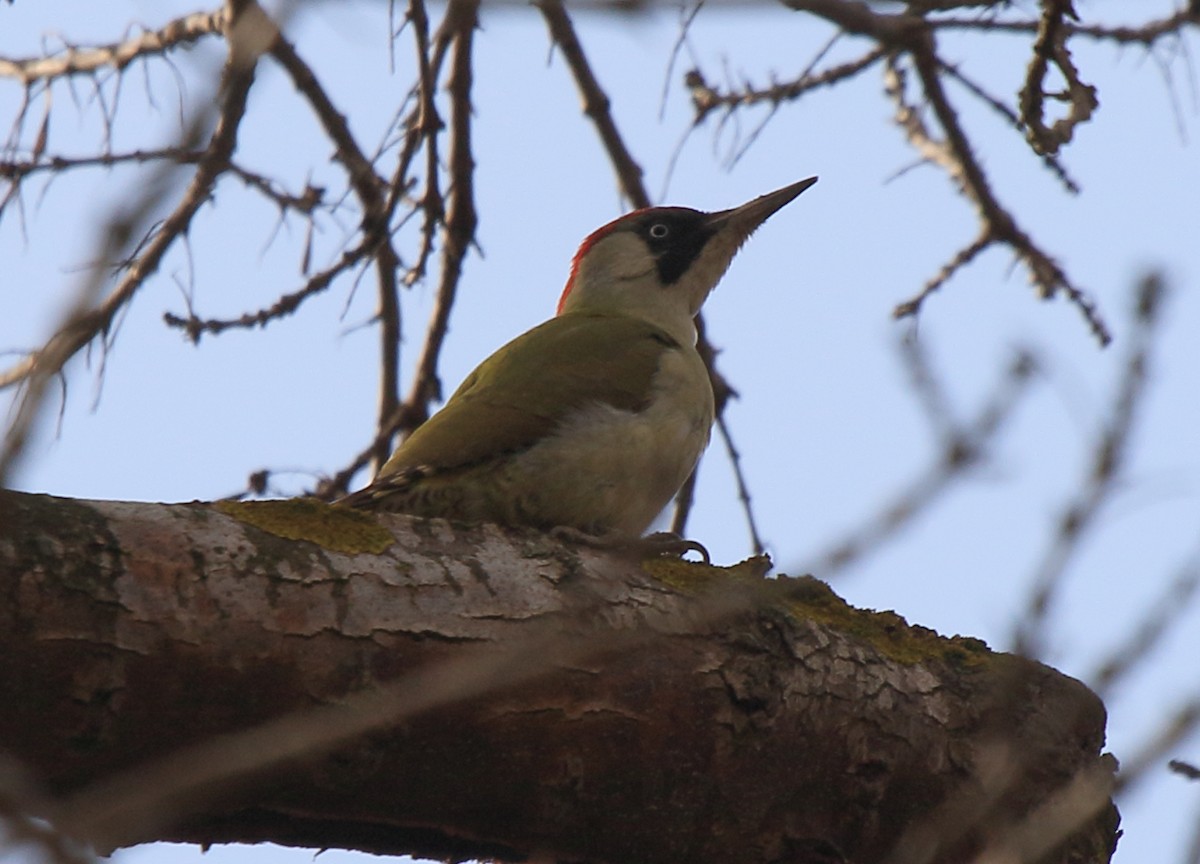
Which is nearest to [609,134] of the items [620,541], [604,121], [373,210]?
[604,121]

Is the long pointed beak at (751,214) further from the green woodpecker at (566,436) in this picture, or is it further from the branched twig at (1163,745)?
the branched twig at (1163,745)

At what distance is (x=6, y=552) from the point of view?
108 inches

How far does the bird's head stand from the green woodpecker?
2.33 ft

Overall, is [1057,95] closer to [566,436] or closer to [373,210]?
[566,436]

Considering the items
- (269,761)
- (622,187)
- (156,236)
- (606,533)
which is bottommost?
(269,761)

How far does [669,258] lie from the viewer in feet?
21.0

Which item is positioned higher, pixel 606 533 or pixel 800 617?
pixel 606 533

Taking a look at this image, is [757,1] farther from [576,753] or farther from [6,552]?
[576,753]

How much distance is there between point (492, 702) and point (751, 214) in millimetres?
3651

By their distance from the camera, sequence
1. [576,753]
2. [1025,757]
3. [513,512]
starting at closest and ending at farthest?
[576,753] → [1025,757] → [513,512]

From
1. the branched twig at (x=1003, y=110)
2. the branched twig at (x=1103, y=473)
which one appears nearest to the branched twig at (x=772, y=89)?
the branched twig at (x=1003, y=110)

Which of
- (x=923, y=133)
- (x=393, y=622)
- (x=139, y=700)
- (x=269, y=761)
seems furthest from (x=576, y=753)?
(x=923, y=133)

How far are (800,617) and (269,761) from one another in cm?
233

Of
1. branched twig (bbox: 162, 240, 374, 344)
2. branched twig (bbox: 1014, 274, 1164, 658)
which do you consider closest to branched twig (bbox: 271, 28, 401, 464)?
branched twig (bbox: 162, 240, 374, 344)
